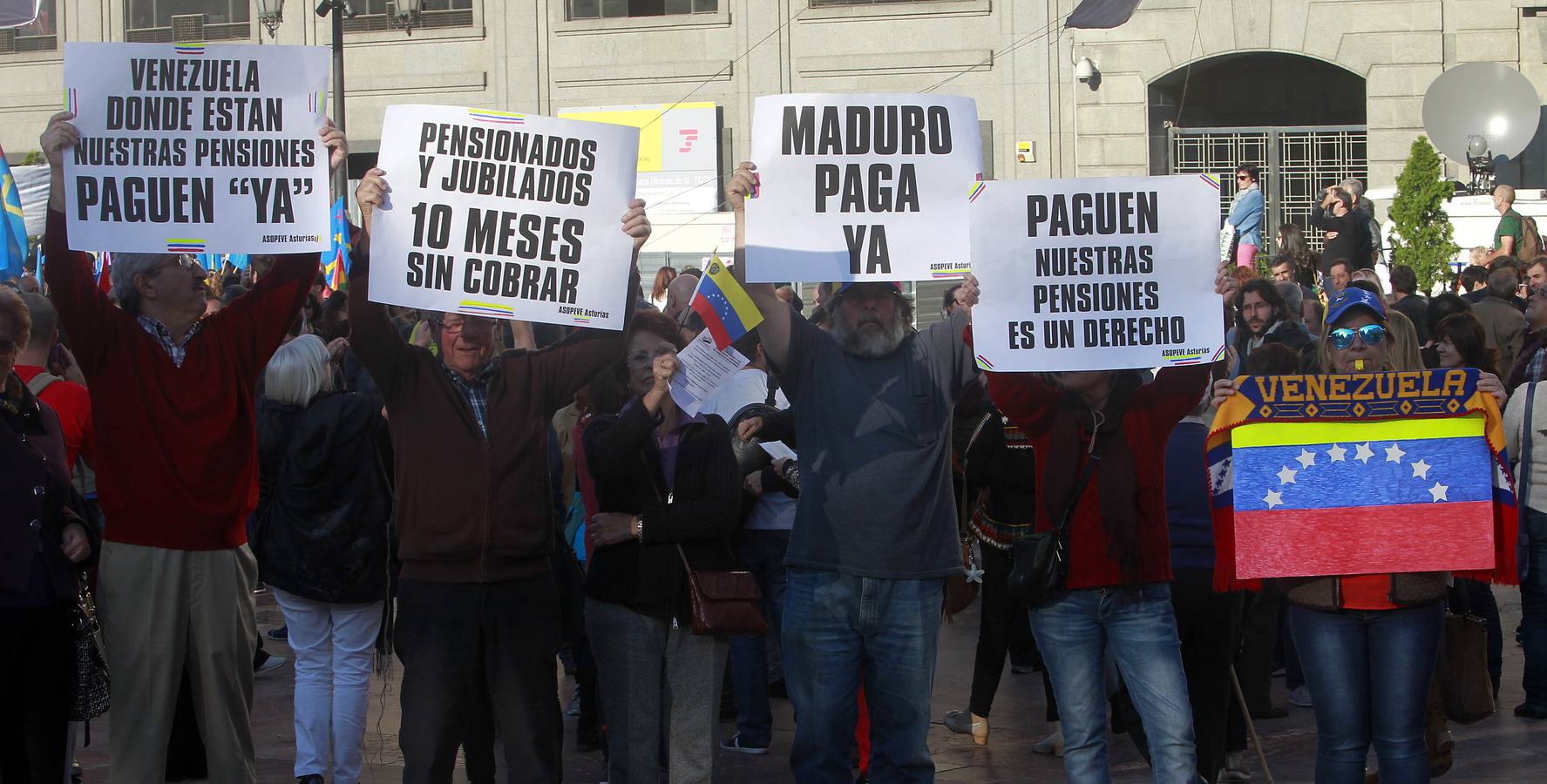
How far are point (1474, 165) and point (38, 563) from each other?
16989mm

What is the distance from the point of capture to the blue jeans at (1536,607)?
7.81 metres

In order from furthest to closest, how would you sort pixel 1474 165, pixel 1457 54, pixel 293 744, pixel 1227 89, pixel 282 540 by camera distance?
pixel 1227 89 < pixel 1457 54 < pixel 1474 165 < pixel 293 744 < pixel 282 540

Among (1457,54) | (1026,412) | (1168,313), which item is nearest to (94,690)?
(1026,412)

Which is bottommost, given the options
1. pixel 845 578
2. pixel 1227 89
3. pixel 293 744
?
pixel 293 744

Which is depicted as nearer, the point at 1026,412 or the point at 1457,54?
the point at 1026,412

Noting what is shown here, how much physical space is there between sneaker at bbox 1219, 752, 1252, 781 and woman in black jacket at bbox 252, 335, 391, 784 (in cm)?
364

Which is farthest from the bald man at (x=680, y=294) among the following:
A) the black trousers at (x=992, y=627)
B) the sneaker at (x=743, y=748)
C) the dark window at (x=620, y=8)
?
the dark window at (x=620, y=8)

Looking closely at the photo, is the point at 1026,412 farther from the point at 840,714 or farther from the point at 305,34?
the point at 305,34

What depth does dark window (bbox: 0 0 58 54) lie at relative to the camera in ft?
94.3

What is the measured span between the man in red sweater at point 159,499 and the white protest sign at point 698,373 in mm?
1420

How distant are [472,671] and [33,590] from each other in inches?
58.7

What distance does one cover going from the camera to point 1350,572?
529cm

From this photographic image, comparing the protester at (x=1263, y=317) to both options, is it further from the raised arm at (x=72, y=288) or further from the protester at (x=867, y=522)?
the raised arm at (x=72, y=288)

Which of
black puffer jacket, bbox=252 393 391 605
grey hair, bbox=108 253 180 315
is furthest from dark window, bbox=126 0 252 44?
grey hair, bbox=108 253 180 315
